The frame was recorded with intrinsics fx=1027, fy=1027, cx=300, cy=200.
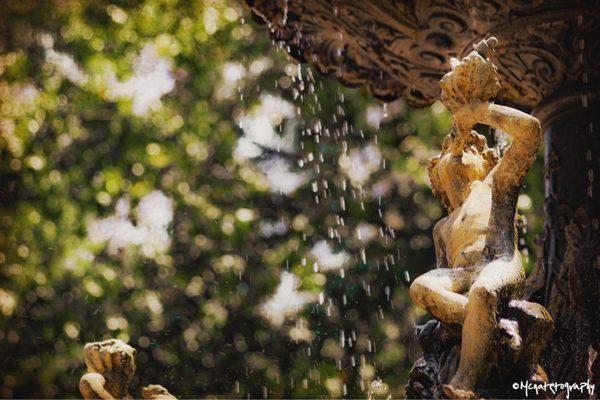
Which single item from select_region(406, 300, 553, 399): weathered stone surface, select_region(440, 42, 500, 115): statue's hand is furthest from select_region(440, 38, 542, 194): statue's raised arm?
select_region(406, 300, 553, 399): weathered stone surface

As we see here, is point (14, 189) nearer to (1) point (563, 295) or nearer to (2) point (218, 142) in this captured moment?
(2) point (218, 142)

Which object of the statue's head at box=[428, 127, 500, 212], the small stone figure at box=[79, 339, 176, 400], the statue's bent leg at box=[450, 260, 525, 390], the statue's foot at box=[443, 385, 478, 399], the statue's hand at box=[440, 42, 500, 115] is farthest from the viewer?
the small stone figure at box=[79, 339, 176, 400]

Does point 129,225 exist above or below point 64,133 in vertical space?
below

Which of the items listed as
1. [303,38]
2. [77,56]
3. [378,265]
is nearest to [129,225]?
[77,56]

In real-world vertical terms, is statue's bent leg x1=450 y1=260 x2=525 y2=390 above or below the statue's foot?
above

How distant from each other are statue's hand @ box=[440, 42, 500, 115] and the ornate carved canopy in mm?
2480

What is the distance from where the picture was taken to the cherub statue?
3.83m

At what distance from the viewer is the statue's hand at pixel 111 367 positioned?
498 centimetres

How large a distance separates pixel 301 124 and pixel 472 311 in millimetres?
9775

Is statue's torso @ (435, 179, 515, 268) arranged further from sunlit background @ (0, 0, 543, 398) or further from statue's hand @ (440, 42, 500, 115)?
sunlit background @ (0, 0, 543, 398)

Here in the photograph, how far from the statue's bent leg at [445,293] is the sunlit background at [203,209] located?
24.6ft

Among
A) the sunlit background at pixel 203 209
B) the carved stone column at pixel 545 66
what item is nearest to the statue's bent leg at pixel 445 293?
the carved stone column at pixel 545 66

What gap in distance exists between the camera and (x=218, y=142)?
13805mm

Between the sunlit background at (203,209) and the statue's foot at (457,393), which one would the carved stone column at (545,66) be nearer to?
the statue's foot at (457,393)
